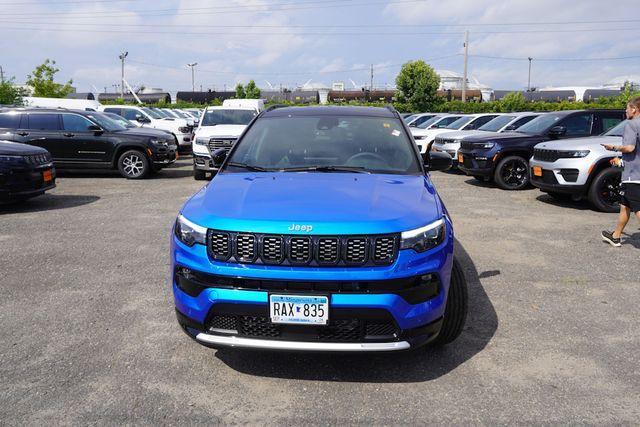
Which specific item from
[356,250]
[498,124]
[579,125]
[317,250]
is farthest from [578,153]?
[317,250]

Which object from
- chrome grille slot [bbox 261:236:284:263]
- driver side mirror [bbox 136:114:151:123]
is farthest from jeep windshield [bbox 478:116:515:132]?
driver side mirror [bbox 136:114:151:123]

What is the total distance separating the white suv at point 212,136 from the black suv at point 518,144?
4.93m

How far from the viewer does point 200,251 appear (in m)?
3.10

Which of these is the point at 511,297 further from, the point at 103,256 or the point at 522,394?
the point at 103,256

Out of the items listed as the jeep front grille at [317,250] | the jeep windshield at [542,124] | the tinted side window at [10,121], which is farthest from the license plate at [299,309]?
the tinted side window at [10,121]

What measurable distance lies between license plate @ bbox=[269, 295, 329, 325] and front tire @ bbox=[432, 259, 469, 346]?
A: 930mm

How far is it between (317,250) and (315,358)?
1004mm

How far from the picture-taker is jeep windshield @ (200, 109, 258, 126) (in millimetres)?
14529

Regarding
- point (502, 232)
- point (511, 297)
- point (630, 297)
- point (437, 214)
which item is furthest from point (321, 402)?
point (502, 232)

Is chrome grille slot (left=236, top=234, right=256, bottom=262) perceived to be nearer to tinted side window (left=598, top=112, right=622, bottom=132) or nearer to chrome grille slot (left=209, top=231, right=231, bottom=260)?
chrome grille slot (left=209, top=231, right=231, bottom=260)

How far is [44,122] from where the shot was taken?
502 inches

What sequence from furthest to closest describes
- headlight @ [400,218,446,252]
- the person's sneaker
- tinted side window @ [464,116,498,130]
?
tinted side window @ [464,116,498,130] → the person's sneaker → headlight @ [400,218,446,252]

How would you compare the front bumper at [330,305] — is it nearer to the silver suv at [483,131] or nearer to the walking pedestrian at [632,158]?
the walking pedestrian at [632,158]

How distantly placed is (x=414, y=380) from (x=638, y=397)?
1283mm
